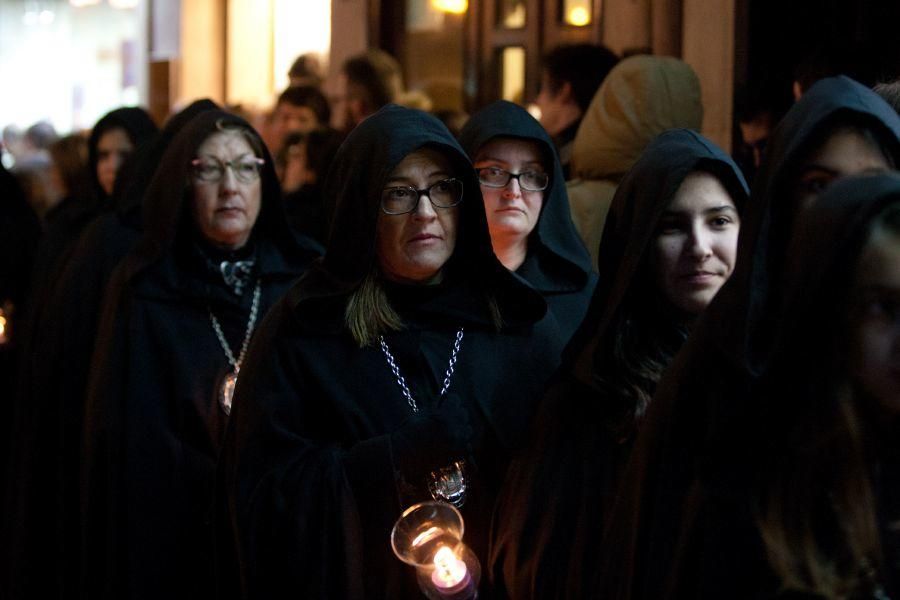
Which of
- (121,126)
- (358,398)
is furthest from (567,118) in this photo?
(358,398)

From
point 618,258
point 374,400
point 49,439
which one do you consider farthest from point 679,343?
point 49,439

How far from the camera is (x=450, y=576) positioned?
11.4 ft

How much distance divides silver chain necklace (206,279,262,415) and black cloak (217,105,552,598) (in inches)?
44.7

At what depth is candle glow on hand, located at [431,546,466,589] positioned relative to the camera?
3.49 metres

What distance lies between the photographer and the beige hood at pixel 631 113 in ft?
18.1

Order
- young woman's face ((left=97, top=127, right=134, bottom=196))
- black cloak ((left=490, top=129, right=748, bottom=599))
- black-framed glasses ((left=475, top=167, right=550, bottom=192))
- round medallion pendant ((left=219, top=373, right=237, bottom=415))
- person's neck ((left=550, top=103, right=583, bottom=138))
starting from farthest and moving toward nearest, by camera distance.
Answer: young woman's face ((left=97, top=127, right=134, bottom=196))
person's neck ((left=550, top=103, right=583, bottom=138))
round medallion pendant ((left=219, top=373, right=237, bottom=415))
black-framed glasses ((left=475, top=167, right=550, bottom=192))
black cloak ((left=490, top=129, right=748, bottom=599))

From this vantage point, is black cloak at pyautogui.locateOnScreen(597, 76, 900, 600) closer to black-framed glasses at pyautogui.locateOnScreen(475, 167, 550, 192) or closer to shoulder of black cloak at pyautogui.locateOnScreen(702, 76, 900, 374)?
shoulder of black cloak at pyautogui.locateOnScreen(702, 76, 900, 374)

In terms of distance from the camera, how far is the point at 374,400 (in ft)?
12.7

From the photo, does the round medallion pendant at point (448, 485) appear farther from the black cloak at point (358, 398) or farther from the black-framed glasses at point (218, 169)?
the black-framed glasses at point (218, 169)

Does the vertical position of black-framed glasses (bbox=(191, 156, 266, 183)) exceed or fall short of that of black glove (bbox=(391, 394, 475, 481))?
it exceeds it

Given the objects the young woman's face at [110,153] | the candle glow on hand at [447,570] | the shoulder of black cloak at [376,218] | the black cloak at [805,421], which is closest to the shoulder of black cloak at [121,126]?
the young woman's face at [110,153]

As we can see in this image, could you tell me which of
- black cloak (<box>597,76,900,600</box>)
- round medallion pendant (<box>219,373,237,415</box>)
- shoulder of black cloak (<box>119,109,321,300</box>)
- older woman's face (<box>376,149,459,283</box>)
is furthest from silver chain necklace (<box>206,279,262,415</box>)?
black cloak (<box>597,76,900,600</box>)

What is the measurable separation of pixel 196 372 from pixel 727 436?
2993 millimetres

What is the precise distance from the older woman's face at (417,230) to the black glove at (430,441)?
1.42 ft
